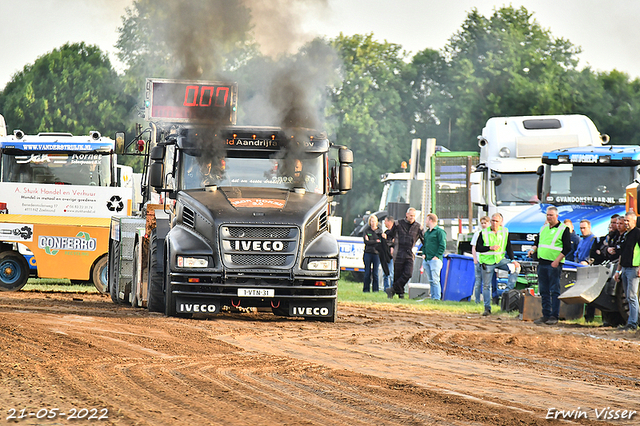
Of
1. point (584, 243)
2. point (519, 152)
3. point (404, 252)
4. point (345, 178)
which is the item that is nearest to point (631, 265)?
point (584, 243)

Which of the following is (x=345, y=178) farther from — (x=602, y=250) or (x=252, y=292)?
(x=602, y=250)

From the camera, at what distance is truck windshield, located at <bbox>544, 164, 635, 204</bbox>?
64.8 ft

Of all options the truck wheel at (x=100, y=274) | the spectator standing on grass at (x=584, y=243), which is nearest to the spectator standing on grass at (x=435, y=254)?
the spectator standing on grass at (x=584, y=243)

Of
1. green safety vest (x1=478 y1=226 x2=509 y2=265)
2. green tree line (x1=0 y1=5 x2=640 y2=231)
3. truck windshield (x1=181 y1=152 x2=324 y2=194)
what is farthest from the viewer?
green tree line (x1=0 y1=5 x2=640 y2=231)

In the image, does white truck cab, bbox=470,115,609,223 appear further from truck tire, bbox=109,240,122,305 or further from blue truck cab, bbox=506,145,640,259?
truck tire, bbox=109,240,122,305

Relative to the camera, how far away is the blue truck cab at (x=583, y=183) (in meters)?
19.7

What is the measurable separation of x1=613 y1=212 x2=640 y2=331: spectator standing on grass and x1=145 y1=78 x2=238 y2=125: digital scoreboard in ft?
22.6

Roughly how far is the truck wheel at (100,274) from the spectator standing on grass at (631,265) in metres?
10.5

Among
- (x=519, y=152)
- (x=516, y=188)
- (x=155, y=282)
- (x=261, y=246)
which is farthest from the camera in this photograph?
(x=519, y=152)

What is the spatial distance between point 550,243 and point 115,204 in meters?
9.35

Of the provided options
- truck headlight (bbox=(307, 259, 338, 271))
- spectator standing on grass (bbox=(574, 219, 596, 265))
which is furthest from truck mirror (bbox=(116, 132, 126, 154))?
spectator standing on grass (bbox=(574, 219, 596, 265))

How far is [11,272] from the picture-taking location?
2022cm

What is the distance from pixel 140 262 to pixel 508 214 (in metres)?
9.24

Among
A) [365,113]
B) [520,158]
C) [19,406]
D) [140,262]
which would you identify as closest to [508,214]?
[520,158]
